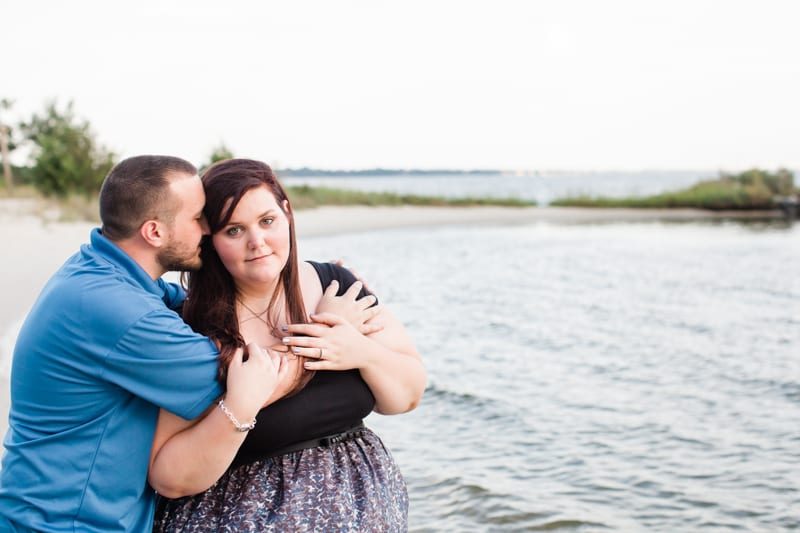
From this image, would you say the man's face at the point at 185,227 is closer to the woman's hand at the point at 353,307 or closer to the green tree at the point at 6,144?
the woman's hand at the point at 353,307

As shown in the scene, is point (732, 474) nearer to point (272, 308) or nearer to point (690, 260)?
point (272, 308)

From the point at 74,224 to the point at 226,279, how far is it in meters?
18.4

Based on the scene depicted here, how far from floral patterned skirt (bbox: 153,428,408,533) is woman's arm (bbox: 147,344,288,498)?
0.43 feet

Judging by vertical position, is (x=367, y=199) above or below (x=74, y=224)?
above

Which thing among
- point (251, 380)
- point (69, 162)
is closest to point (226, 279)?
point (251, 380)

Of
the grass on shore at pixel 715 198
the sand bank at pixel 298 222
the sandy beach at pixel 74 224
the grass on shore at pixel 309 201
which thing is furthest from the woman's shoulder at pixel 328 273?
the grass on shore at pixel 715 198

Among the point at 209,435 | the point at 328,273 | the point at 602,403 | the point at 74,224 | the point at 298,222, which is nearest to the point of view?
the point at 209,435

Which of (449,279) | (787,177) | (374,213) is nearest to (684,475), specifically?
(449,279)

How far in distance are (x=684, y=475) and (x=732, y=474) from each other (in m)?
0.34

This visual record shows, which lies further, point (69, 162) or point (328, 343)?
point (69, 162)

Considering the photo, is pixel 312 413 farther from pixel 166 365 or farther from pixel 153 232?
pixel 153 232

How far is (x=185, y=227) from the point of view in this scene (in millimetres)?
2387

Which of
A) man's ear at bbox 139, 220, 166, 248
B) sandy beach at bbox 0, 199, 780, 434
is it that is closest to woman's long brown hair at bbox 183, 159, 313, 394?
man's ear at bbox 139, 220, 166, 248

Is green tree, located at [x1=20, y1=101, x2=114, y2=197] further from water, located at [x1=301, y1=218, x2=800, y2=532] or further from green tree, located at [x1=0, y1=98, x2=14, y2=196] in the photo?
water, located at [x1=301, y1=218, x2=800, y2=532]
